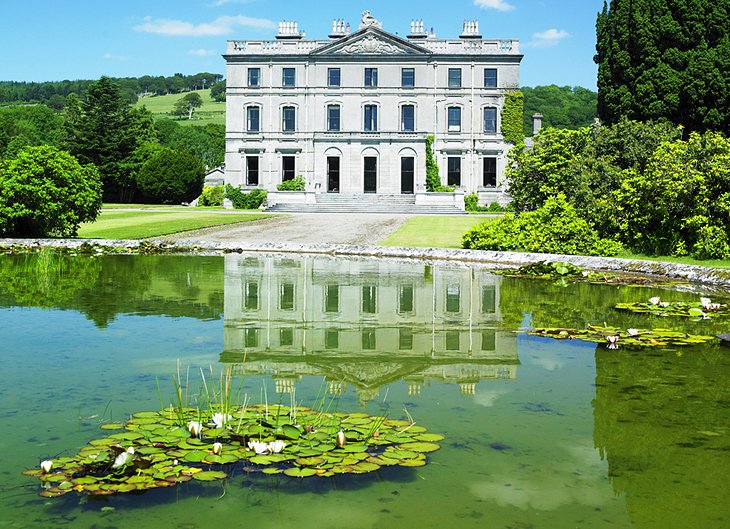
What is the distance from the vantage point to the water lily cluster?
4.26 metres

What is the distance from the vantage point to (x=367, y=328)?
29.3ft

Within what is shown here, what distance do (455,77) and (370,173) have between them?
8126mm

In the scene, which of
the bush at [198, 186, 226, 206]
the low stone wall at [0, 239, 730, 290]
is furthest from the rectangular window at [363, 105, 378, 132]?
the low stone wall at [0, 239, 730, 290]

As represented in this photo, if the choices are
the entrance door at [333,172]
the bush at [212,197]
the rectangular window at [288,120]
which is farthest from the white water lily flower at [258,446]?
the bush at [212,197]

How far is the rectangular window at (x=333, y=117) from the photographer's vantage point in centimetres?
5284

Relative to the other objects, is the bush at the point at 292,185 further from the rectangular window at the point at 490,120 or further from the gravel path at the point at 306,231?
the gravel path at the point at 306,231

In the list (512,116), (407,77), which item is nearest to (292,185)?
(407,77)

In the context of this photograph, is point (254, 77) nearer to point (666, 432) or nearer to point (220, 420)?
point (220, 420)

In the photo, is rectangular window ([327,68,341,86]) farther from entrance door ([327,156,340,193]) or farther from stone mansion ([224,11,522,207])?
entrance door ([327,156,340,193])

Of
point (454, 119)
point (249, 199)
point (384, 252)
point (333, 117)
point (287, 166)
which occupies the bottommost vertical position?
point (384, 252)

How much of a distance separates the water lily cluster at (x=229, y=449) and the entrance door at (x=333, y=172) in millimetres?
48124

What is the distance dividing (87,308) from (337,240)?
1399 cm

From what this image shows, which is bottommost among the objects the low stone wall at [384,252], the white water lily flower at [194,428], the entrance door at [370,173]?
the white water lily flower at [194,428]

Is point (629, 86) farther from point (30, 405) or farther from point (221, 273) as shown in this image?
point (30, 405)
